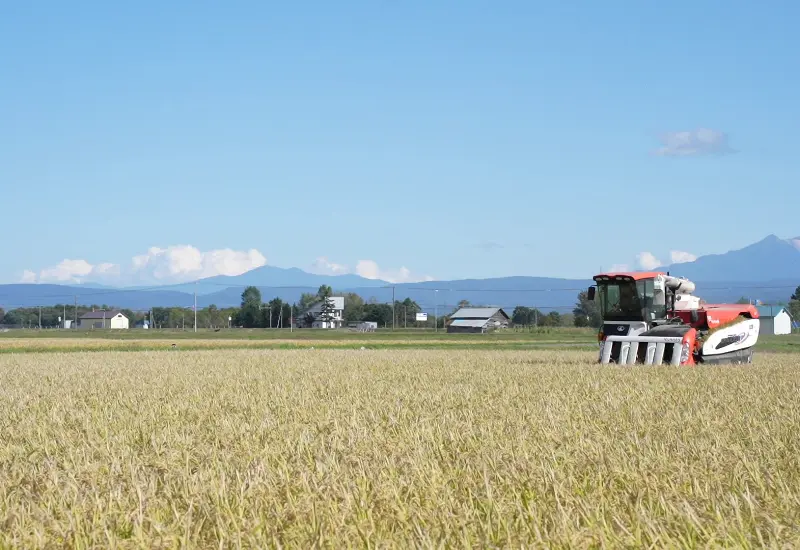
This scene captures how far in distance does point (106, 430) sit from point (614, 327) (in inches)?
730

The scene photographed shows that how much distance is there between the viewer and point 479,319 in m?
155

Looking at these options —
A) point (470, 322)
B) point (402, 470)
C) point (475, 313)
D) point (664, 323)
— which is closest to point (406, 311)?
point (475, 313)

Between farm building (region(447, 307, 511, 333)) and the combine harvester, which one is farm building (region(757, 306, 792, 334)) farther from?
the combine harvester

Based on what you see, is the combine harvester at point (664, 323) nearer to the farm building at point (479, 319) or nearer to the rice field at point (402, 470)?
the rice field at point (402, 470)

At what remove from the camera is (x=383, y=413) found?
1238 centimetres

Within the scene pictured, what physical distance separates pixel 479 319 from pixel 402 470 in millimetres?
148256

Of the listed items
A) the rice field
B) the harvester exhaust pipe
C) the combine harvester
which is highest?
the harvester exhaust pipe

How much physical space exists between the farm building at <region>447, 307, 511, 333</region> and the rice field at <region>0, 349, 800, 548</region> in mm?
131976

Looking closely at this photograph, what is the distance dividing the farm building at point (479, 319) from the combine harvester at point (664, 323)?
117458mm

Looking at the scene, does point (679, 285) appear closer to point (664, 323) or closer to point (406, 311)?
point (664, 323)

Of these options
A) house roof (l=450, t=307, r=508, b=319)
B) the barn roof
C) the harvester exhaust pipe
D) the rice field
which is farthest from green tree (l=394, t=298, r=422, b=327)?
the rice field

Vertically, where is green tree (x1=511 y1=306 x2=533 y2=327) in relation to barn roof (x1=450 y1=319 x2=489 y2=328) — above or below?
above

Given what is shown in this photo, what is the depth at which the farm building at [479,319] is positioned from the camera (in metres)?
151

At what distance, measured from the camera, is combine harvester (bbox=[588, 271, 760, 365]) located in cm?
2528
